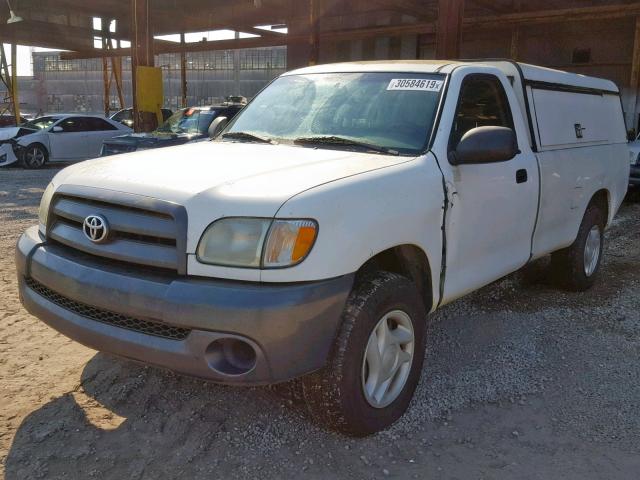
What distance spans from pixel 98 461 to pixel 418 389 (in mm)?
1760

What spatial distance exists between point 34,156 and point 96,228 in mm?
14317

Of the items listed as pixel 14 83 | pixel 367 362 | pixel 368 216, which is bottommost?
pixel 367 362

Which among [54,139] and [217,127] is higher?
[217,127]

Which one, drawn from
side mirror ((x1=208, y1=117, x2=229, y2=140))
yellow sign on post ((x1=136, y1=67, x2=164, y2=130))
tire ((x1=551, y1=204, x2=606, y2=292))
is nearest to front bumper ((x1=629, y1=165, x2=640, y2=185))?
tire ((x1=551, y1=204, x2=606, y2=292))

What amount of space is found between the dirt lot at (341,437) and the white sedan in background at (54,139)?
12.2m

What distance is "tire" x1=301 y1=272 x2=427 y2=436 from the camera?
272cm

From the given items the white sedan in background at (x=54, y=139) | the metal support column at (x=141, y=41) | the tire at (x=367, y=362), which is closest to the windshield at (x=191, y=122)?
the metal support column at (x=141, y=41)

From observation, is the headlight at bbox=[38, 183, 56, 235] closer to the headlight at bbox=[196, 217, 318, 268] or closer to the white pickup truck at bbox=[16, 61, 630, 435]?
the white pickup truck at bbox=[16, 61, 630, 435]

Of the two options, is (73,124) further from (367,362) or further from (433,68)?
(367,362)

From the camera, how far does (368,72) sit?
397 centimetres

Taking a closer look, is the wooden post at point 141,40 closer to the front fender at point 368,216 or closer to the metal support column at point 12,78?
the metal support column at point 12,78

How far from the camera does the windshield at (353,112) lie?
11.6 ft

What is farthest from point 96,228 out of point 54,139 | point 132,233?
point 54,139

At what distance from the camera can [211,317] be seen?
245 centimetres
